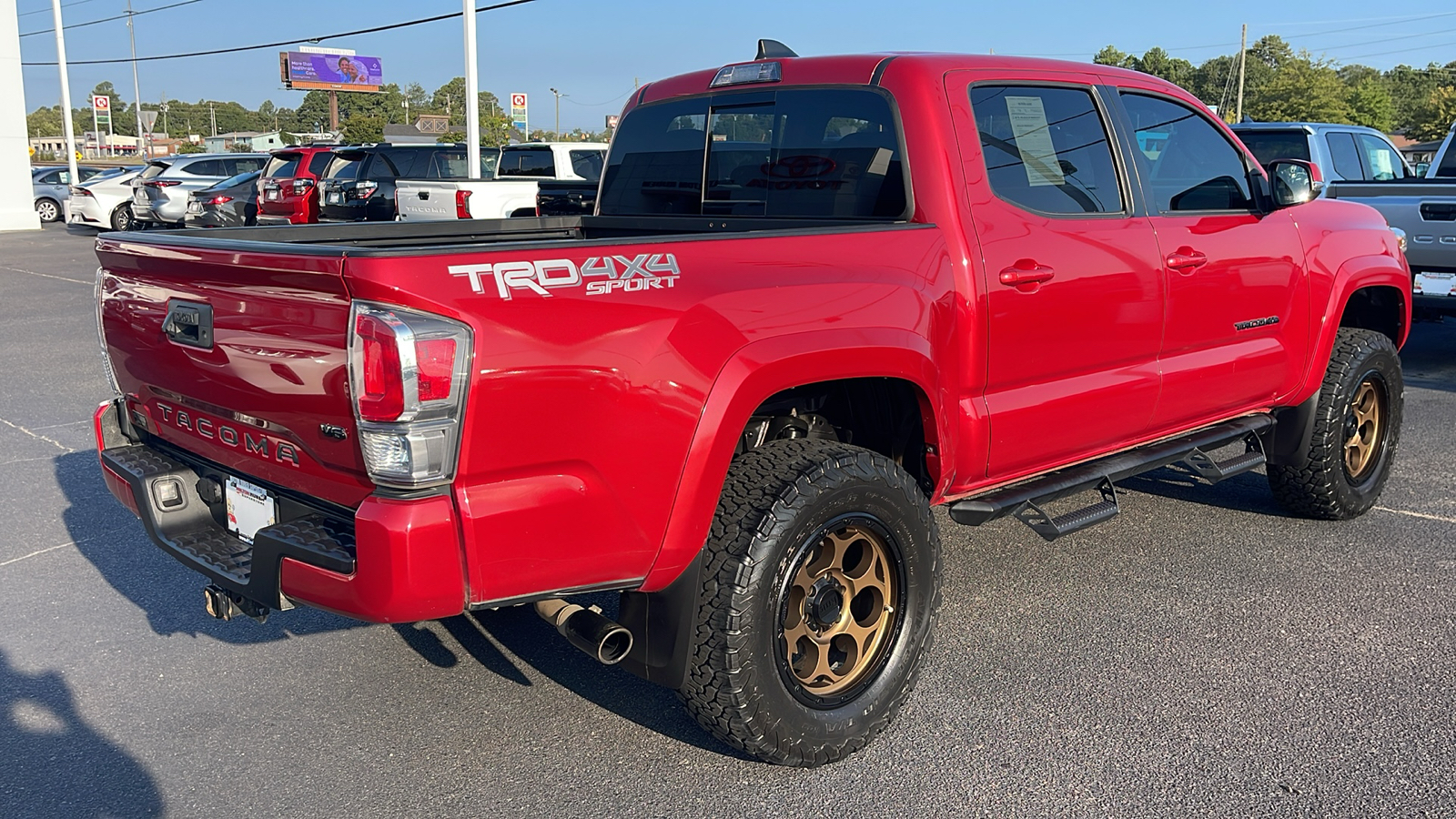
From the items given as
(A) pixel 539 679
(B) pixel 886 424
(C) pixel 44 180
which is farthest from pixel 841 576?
(C) pixel 44 180

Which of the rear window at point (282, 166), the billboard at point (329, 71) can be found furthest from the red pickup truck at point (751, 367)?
the billboard at point (329, 71)

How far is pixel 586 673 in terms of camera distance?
3.79 m

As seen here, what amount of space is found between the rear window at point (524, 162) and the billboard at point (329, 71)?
70975 mm

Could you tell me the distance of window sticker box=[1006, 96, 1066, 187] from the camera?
3.91 m

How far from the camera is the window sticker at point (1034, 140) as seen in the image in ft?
12.8

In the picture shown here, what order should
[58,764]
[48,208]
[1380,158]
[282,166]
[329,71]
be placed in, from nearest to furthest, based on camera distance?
[58,764], [1380,158], [282,166], [48,208], [329,71]

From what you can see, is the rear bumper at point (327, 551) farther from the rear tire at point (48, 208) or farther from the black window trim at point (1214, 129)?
the rear tire at point (48, 208)

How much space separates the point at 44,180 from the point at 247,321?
1378 inches

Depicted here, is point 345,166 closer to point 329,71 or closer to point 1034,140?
point 1034,140

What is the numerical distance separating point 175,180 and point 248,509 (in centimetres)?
2412

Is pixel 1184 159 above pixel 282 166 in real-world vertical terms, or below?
above

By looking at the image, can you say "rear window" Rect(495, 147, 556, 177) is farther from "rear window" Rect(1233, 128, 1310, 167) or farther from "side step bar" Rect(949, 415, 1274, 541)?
"side step bar" Rect(949, 415, 1274, 541)

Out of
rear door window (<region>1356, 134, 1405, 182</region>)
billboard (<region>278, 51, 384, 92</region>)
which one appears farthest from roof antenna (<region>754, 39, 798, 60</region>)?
billboard (<region>278, 51, 384, 92</region>)

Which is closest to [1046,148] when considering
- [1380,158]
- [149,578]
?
[149,578]
